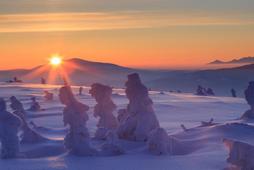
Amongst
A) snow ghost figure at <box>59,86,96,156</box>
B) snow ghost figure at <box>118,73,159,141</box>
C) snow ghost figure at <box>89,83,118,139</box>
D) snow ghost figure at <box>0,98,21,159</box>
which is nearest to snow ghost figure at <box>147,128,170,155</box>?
snow ghost figure at <box>59,86,96,156</box>

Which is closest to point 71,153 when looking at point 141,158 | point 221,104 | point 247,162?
point 141,158

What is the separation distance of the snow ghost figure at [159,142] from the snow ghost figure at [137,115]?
2135mm

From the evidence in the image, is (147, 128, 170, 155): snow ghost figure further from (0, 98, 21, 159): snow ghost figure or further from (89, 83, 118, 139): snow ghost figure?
(89, 83, 118, 139): snow ghost figure

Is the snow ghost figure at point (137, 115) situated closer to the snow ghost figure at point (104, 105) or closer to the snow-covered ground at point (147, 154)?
the snow-covered ground at point (147, 154)

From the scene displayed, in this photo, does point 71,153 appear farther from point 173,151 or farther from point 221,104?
point 221,104

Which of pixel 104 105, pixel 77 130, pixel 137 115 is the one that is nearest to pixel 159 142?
pixel 77 130

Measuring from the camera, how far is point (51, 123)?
26.0 metres

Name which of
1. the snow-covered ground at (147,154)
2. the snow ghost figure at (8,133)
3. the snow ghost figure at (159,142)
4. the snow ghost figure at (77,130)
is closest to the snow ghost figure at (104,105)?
the snow-covered ground at (147,154)

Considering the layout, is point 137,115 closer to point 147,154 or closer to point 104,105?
point 104,105

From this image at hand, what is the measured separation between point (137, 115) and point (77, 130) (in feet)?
10.2

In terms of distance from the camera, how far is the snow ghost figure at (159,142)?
15.9 metres

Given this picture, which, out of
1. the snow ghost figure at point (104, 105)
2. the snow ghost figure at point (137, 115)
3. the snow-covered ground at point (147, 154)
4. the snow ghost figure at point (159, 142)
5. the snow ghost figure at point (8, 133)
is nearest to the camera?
the snow-covered ground at point (147, 154)

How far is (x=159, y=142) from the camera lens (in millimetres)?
15922

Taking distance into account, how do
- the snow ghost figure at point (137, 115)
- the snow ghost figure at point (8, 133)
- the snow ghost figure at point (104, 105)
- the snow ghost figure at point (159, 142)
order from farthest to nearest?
the snow ghost figure at point (104, 105)
the snow ghost figure at point (137, 115)
the snow ghost figure at point (159, 142)
the snow ghost figure at point (8, 133)
